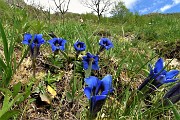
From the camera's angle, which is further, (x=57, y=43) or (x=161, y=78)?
(x=57, y=43)

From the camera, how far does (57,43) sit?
7.11ft

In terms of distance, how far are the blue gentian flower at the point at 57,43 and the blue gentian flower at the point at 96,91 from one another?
922 millimetres

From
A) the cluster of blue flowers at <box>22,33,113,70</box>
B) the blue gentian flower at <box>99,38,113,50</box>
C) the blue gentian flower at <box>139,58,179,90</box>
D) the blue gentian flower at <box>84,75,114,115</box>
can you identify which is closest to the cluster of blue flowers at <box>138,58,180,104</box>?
the blue gentian flower at <box>139,58,179,90</box>

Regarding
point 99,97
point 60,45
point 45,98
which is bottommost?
point 45,98

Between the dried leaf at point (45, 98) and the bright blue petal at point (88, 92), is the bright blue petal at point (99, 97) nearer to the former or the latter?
the bright blue petal at point (88, 92)

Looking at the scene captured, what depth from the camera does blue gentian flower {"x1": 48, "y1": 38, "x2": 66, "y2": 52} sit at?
2.12 meters

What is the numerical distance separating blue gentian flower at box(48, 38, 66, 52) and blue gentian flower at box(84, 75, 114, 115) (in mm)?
922

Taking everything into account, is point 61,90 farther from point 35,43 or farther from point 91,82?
point 91,82

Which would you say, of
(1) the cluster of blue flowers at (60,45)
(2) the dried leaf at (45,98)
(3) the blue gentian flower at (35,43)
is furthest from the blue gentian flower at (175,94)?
(3) the blue gentian flower at (35,43)

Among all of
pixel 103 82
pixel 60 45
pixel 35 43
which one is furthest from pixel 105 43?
pixel 103 82

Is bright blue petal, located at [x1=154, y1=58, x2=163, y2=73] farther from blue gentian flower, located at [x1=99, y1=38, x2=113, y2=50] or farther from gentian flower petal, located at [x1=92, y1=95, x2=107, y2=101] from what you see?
blue gentian flower, located at [x1=99, y1=38, x2=113, y2=50]

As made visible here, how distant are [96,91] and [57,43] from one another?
982 mm

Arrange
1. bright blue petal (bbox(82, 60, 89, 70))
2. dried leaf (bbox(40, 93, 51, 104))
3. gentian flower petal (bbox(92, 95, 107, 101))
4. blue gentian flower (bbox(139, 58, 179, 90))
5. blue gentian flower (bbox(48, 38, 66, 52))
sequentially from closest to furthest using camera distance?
gentian flower petal (bbox(92, 95, 107, 101)), blue gentian flower (bbox(139, 58, 179, 90)), dried leaf (bbox(40, 93, 51, 104)), bright blue petal (bbox(82, 60, 89, 70)), blue gentian flower (bbox(48, 38, 66, 52))

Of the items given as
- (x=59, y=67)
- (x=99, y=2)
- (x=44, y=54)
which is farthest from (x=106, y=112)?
(x=99, y=2)
